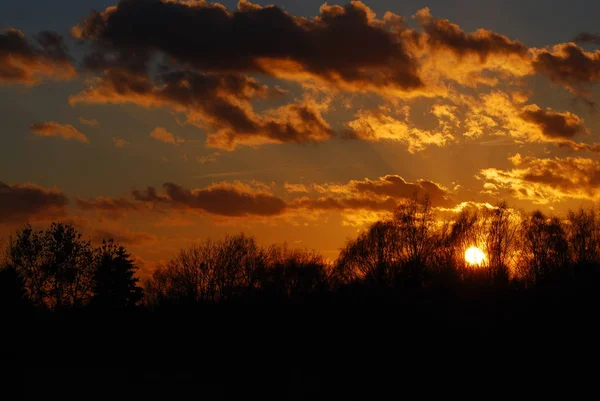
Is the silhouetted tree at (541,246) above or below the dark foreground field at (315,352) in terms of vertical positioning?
above

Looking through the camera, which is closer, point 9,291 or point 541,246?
point 9,291

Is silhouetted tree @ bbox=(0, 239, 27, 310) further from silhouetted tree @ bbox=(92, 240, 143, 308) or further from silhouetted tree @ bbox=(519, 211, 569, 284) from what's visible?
silhouetted tree @ bbox=(519, 211, 569, 284)

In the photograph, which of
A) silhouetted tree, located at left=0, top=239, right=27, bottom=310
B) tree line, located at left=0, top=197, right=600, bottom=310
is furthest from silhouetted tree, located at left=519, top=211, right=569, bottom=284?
silhouetted tree, located at left=0, top=239, right=27, bottom=310

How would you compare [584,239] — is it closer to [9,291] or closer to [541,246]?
[541,246]

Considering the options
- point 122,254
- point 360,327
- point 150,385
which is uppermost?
point 122,254

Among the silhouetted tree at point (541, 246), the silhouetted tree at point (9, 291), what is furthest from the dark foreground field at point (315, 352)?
the silhouetted tree at point (541, 246)

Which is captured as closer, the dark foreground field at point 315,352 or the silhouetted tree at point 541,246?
the dark foreground field at point 315,352

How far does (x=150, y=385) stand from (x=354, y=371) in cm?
1351

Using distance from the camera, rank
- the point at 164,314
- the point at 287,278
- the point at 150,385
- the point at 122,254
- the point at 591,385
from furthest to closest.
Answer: the point at 287,278
the point at 122,254
the point at 164,314
the point at 150,385
the point at 591,385

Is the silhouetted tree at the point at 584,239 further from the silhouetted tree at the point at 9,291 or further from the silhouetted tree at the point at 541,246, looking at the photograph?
the silhouetted tree at the point at 9,291

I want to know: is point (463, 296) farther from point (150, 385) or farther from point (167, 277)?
point (167, 277)

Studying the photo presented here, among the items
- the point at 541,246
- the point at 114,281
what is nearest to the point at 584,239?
the point at 541,246

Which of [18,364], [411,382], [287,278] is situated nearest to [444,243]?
[287,278]

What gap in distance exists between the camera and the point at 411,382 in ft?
153
